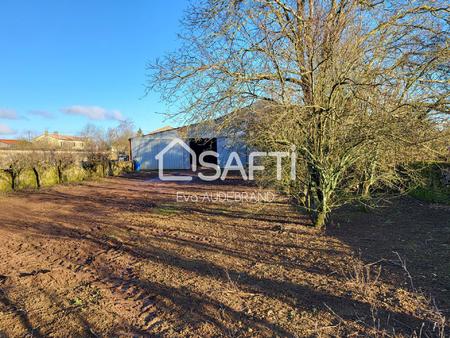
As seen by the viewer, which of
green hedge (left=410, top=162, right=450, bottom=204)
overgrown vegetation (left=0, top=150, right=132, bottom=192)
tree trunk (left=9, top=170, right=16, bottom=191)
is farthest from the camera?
overgrown vegetation (left=0, top=150, right=132, bottom=192)

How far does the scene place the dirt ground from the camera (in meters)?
2.52

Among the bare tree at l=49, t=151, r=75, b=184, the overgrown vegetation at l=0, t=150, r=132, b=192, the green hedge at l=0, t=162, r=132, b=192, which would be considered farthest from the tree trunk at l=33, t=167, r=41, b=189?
the bare tree at l=49, t=151, r=75, b=184

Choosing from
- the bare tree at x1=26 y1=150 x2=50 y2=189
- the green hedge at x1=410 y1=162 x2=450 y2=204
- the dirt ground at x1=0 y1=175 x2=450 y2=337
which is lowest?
the dirt ground at x1=0 y1=175 x2=450 y2=337

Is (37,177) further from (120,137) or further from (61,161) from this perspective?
(120,137)

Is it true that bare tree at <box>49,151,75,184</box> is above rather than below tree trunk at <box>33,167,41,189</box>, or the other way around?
above

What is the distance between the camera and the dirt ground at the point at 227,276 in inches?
99.1

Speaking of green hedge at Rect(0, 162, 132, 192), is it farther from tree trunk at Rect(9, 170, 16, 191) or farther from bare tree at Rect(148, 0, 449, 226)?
bare tree at Rect(148, 0, 449, 226)

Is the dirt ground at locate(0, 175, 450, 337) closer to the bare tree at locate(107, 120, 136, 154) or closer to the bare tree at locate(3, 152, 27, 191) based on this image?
the bare tree at locate(3, 152, 27, 191)

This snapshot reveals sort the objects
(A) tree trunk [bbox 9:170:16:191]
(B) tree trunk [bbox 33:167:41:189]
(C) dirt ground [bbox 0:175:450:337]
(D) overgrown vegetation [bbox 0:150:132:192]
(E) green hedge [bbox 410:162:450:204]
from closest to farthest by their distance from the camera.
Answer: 1. (C) dirt ground [bbox 0:175:450:337]
2. (E) green hedge [bbox 410:162:450:204]
3. (A) tree trunk [bbox 9:170:16:191]
4. (D) overgrown vegetation [bbox 0:150:132:192]
5. (B) tree trunk [bbox 33:167:41:189]

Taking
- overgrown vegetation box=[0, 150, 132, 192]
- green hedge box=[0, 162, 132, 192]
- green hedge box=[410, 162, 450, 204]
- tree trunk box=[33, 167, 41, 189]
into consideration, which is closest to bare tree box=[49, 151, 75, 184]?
overgrown vegetation box=[0, 150, 132, 192]

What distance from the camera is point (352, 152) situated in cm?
484

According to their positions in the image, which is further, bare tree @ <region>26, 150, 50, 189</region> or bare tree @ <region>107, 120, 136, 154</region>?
bare tree @ <region>107, 120, 136, 154</region>

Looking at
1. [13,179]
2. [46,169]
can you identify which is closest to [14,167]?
[13,179]

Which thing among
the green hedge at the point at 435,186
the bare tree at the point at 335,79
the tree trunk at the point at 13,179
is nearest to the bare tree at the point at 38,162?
the tree trunk at the point at 13,179
